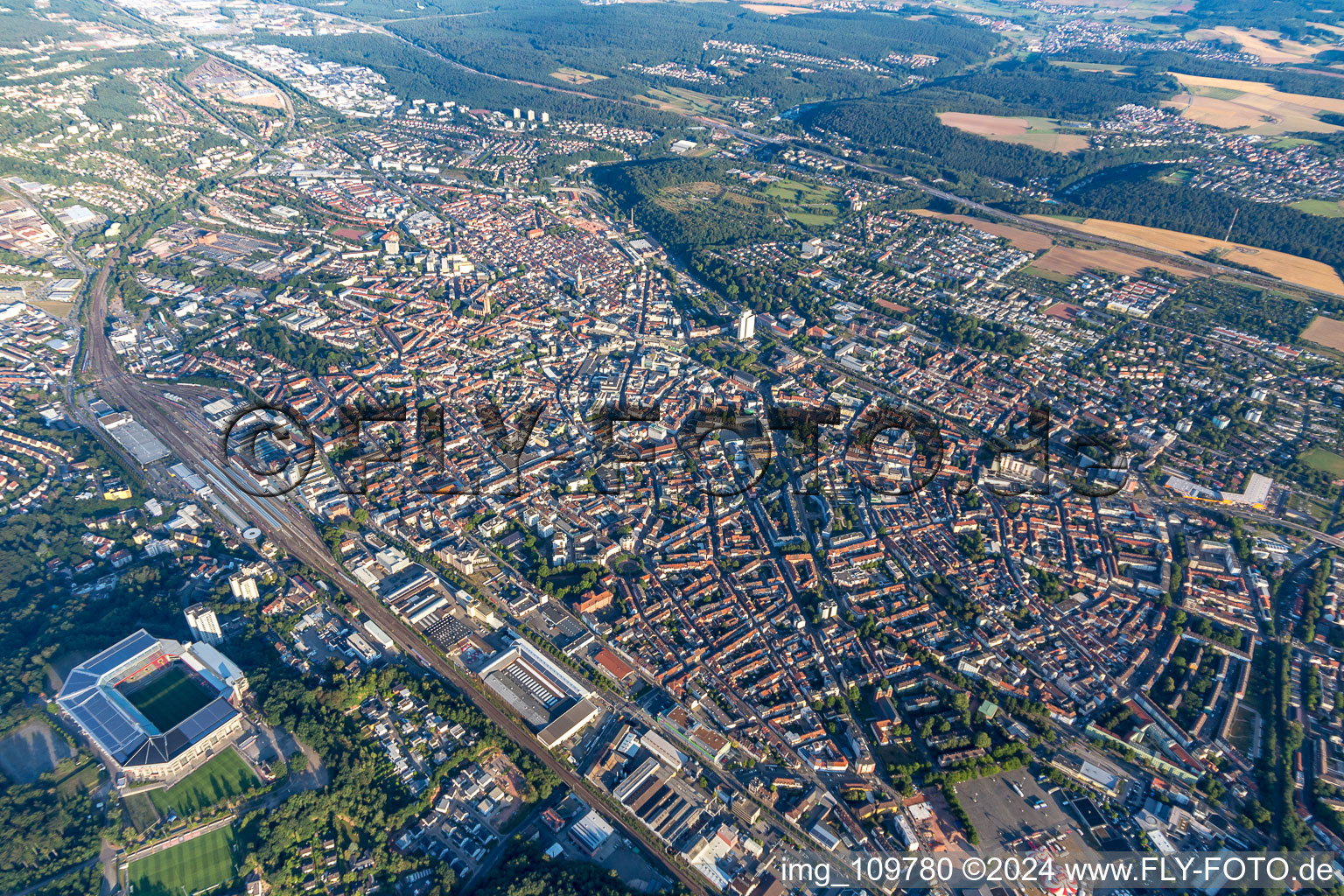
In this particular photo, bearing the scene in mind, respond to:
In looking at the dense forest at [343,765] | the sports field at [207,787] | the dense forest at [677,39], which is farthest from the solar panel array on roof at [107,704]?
the dense forest at [677,39]

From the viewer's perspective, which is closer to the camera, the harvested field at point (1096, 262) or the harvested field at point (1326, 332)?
the harvested field at point (1326, 332)

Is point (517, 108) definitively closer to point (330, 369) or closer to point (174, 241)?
point (174, 241)

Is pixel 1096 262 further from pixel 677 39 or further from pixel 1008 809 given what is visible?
pixel 677 39

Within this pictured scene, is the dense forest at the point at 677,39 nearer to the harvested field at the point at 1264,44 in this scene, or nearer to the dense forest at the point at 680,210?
the dense forest at the point at 680,210

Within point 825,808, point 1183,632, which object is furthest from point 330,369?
point 1183,632

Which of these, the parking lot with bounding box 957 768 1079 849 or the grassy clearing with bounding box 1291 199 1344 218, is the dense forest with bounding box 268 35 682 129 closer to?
the grassy clearing with bounding box 1291 199 1344 218

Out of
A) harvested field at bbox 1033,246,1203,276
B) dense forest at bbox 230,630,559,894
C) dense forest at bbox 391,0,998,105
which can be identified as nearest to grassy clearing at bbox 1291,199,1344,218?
harvested field at bbox 1033,246,1203,276

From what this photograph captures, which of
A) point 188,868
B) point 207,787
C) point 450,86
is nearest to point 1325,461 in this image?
point 207,787

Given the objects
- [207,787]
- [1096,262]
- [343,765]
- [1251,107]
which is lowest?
[207,787]
